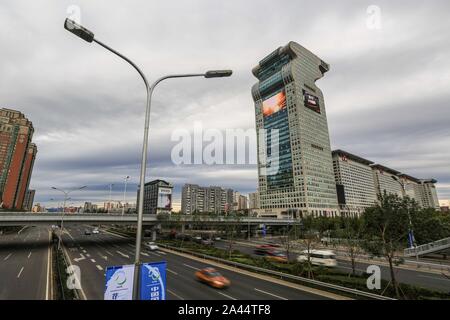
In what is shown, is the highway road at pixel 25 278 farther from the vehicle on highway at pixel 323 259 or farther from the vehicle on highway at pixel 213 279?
the vehicle on highway at pixel 323 259

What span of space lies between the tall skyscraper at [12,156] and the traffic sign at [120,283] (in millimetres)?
156295

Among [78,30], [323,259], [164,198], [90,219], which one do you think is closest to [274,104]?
[164,198]

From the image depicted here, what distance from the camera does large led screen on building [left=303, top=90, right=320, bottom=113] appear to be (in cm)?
15555

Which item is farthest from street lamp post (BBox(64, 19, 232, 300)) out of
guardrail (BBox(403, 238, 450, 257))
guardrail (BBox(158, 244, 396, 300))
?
guardrail (BBox(403, 238, 450, 257))

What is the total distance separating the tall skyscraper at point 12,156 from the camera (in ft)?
401

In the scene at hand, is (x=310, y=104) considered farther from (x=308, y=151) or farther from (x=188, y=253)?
(x=188, y=253)

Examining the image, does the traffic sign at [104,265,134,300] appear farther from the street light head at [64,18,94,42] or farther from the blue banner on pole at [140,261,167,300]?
the street light head at [64,18,94,42]

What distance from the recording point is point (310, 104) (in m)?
157

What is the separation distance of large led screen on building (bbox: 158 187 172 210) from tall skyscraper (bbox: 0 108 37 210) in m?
81.1

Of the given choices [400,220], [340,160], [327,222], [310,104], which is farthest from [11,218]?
[340,160]

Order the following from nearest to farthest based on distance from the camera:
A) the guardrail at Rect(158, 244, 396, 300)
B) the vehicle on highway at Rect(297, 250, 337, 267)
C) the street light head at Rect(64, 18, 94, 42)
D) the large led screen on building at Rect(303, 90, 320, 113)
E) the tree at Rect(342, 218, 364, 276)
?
the street light head at Rect(64, 18, 94, 42)
the guardrail at Rect(158, 244, 396, 300)
the tree at Rect(342, 218, 364, 276)
the vehicle on highway at Rect(297, 250, 337, 267)
the large led screen on building at Rect(303, 90, 320, 113)

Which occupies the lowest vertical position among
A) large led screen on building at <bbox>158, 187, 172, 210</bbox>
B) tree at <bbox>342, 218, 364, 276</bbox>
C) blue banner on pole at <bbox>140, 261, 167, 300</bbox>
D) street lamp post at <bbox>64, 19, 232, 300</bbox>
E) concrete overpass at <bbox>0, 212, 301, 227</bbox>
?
tree at <bbox>342, 218, 364, 276</bbox>

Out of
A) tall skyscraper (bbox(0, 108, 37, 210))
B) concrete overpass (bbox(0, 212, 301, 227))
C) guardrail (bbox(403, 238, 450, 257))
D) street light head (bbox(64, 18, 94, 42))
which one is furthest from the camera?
tall skyscraper (bbox(0, 108, 37, 210))

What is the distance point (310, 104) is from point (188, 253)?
14409 cm
